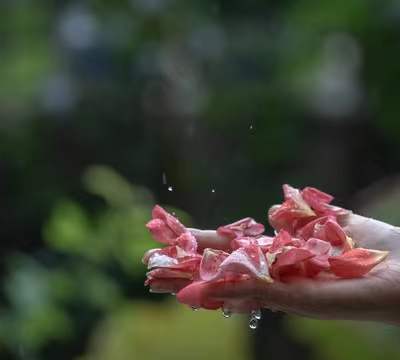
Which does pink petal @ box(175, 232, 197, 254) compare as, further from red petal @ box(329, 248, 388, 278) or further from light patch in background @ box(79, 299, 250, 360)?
light patch in background @ box(79, 299, 250, 360)

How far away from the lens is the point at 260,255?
0.90 meters

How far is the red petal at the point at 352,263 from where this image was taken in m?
0.93

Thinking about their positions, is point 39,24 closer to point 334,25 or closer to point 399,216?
point 334,25

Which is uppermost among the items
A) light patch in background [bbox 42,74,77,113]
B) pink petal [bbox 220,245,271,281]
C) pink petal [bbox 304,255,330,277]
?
light patch in background [bbox 42,74,77,113]

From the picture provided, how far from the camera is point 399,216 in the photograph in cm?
224

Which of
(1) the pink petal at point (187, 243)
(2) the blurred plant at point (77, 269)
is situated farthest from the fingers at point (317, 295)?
(2) the blurred plant at point (77, 269)

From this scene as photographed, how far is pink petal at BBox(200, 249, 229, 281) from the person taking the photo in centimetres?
88

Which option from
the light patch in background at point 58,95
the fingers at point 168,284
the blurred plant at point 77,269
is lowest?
→ the fingers at point 168,284

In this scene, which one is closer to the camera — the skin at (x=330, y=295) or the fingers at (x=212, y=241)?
the skin at (x=330, y=295)

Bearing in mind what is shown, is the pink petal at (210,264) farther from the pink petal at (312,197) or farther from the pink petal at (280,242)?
the pink petal at (312,197)

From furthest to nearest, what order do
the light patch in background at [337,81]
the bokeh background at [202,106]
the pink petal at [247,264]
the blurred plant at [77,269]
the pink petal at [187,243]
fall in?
the light patch in background at [337,81] → the bokeh background at [202,106] → the blurred plant at [77,269] → the pink petal at [187,243] → the pink petal at [247,264]

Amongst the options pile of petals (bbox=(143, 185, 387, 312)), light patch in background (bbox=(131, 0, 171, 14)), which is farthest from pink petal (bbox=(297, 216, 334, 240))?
light patch in background (bbox=(131, 0, 171, 14))

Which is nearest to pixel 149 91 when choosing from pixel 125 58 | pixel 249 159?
pixel 125 58

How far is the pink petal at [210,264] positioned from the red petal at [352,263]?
0.10 m
